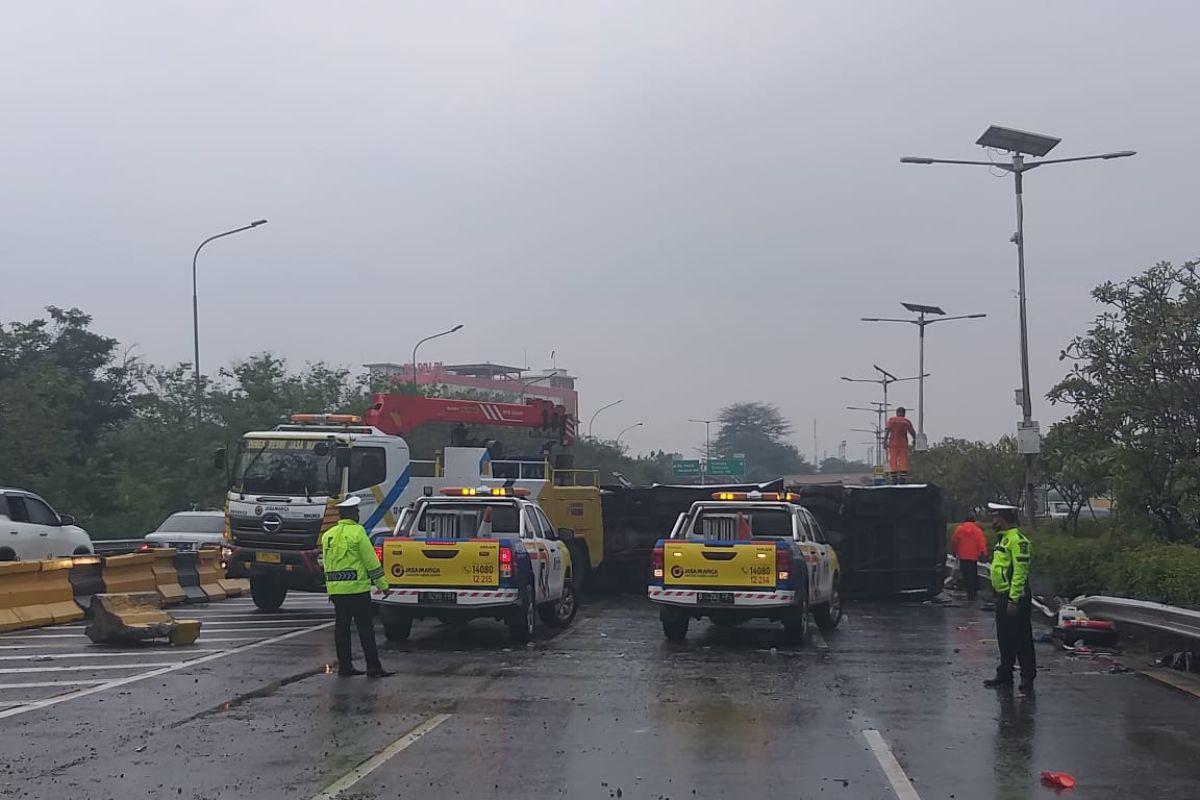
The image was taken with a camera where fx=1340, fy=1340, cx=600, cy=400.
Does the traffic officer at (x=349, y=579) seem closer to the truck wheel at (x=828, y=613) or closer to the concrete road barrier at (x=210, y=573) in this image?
the truck wheel at (x=828, y=613)

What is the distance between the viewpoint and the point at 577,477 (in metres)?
24.5

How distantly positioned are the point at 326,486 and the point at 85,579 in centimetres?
366

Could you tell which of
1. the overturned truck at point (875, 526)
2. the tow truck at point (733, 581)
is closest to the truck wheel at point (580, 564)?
the overturned truck at point (875, 526)

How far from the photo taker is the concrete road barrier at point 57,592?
18.1 m

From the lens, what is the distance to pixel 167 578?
21.4 meters

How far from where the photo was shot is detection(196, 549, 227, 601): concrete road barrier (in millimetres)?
22594

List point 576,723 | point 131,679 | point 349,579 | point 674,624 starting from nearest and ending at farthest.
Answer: point 576,723 → point 131,679 → point 349,579 → point 674,624

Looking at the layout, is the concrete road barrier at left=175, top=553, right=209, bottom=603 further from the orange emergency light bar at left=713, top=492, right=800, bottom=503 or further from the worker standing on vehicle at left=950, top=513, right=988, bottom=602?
the worker standing on vehicle at left=950, top=513, right=988, bottom=602

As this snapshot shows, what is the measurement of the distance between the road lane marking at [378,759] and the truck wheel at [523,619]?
5032 mm

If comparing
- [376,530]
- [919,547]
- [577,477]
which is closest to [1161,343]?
[919,547]

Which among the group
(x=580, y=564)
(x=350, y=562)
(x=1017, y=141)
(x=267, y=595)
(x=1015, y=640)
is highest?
(x=1017, y=141)

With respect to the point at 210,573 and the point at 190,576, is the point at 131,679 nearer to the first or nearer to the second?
the point at 190,576

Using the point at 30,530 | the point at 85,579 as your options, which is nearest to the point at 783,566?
the point at 85,579

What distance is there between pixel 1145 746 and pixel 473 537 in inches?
359
